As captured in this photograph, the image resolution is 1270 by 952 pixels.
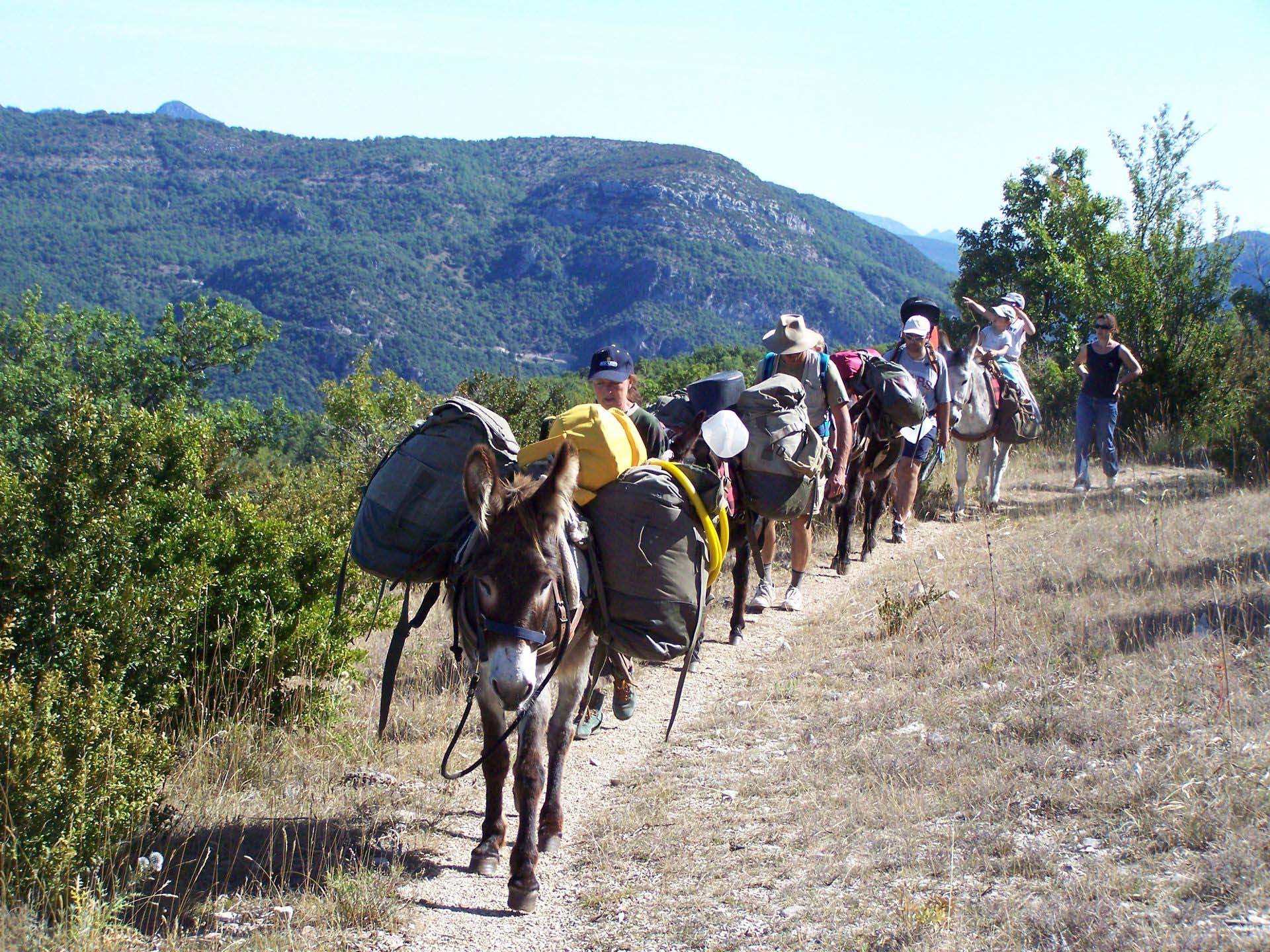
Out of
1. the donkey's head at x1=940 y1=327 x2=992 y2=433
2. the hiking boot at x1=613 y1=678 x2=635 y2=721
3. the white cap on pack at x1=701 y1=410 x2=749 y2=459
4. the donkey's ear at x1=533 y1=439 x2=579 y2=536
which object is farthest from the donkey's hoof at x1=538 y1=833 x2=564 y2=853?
the donkey's head at x1=940 y1=327 x2=992 y2=433

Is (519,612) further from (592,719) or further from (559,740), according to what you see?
(592,719)

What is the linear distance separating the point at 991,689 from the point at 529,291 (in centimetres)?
11884

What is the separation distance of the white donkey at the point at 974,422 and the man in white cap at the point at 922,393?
0.55 m

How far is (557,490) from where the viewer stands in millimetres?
4074

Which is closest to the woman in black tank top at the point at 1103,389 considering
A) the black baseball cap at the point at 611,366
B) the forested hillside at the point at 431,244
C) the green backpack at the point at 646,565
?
the black baseball cap at the point at 611,366

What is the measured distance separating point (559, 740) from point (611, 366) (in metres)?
2.19

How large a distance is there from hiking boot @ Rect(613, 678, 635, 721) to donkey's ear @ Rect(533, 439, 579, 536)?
2.57 metres

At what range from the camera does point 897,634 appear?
7.28 metres

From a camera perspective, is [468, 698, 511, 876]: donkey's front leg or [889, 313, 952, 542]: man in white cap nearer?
[468, 698, 511, 876]: donkey's front leg

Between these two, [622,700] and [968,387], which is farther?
[968,387]

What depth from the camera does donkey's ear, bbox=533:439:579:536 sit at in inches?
160

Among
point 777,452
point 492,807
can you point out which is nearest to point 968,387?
point 777,452

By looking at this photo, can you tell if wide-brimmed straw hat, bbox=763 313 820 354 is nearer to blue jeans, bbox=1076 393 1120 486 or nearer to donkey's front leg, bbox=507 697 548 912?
donkey's front leg, bbox=507 697 548 912

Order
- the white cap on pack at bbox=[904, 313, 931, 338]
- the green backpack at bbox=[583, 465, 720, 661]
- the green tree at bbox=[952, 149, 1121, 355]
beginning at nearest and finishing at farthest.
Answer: the green backpack at bbox=[583, 465, 720, 661]
the white cap on pack at bbox=[904, 313, 931, 338]
the green tree at bbox=[952, 149, 1121, 355]
